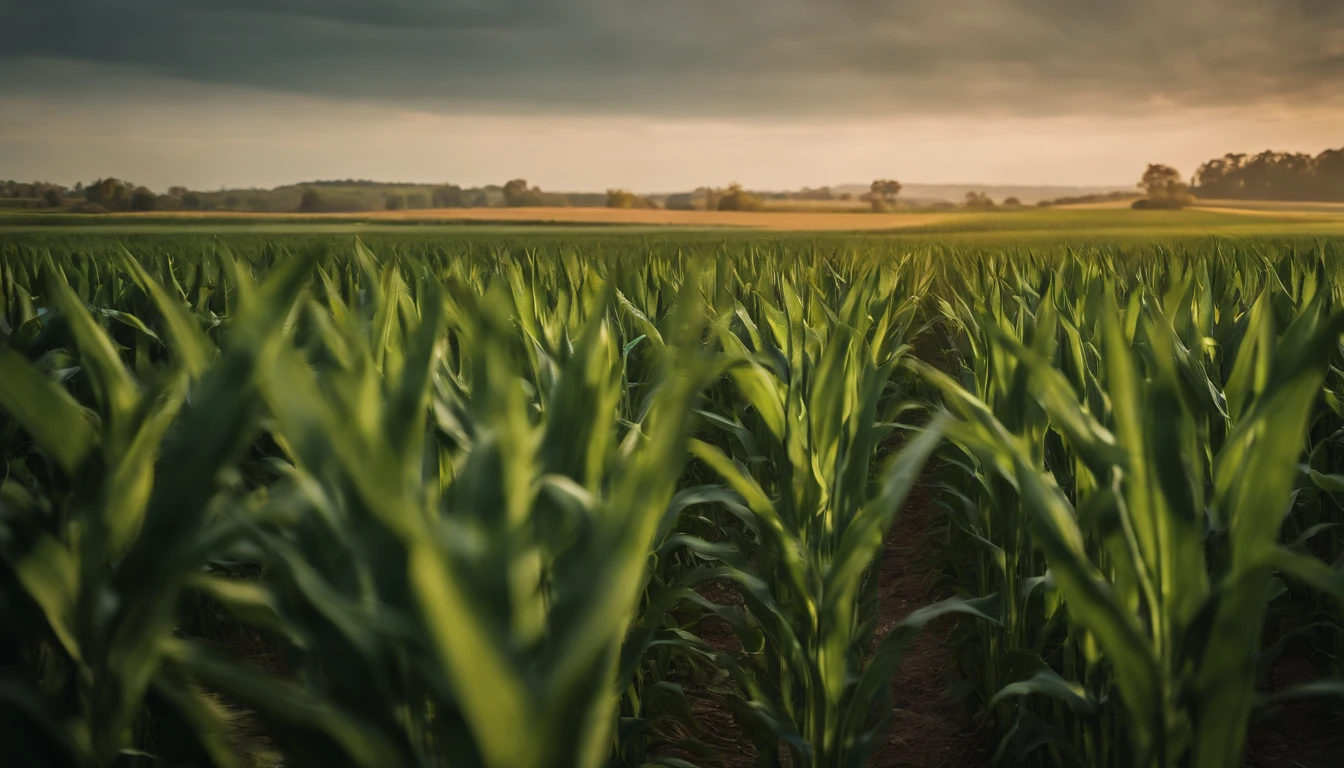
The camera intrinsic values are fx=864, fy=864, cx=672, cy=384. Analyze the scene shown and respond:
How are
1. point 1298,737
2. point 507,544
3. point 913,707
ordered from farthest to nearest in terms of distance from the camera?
point 913,707 < point 1298,737 < point 507,544

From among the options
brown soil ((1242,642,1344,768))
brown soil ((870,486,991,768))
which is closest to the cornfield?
brown soil ((870,486,991,768))

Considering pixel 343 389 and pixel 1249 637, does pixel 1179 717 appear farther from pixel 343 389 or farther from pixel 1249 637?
pixel 343 389

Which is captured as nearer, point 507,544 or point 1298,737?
point 507,544

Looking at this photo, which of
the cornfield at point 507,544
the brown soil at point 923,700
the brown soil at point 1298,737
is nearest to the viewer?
the cornfield at point 507,544

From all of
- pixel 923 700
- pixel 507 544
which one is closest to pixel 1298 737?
pixel 923 700

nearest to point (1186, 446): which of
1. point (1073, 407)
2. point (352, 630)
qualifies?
point (1073, 407)

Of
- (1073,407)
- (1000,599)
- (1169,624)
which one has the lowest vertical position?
(1000,599)

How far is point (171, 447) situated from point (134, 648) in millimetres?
228

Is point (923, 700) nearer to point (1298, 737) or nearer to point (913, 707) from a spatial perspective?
point (913, 707)

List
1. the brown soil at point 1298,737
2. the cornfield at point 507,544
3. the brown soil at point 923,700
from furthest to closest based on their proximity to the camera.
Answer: the brown soil at point 923,700, the brown soil at point 1298,737, the cornfield at point 507,544

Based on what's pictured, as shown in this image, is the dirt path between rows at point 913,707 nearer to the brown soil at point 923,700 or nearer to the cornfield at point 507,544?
the brown soil at point 923,700

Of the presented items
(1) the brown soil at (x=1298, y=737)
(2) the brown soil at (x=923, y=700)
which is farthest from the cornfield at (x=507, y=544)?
(1) the brown soil at (x=1298, y=737)

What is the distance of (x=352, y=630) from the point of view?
836mm

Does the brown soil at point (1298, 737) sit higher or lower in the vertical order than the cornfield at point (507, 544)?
lower
